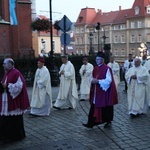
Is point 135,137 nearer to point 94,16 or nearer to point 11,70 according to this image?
point 11,70

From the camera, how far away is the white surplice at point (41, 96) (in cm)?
991

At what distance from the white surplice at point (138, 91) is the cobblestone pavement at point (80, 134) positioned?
0.28 meters

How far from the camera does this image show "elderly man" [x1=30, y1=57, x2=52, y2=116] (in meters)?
9.91

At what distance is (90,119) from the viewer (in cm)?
810

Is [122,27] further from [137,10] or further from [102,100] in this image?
[102,100]

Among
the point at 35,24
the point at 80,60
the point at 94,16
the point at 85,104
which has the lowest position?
the point at 85,104

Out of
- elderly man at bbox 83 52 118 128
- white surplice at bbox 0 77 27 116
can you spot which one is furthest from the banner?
white surplice at bbox 0 77 27 116

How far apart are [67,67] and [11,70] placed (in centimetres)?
451

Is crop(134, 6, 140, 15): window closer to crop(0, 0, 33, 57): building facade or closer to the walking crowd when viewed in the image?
crop(0, 0, 33, 57): building facade

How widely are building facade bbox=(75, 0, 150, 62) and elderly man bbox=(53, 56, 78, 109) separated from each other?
62.5 metres

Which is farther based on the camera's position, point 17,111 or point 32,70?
point 32,70

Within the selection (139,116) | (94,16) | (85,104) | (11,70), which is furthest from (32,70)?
(94,16)

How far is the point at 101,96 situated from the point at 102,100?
100 mm

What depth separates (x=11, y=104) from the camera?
706 centimetres
